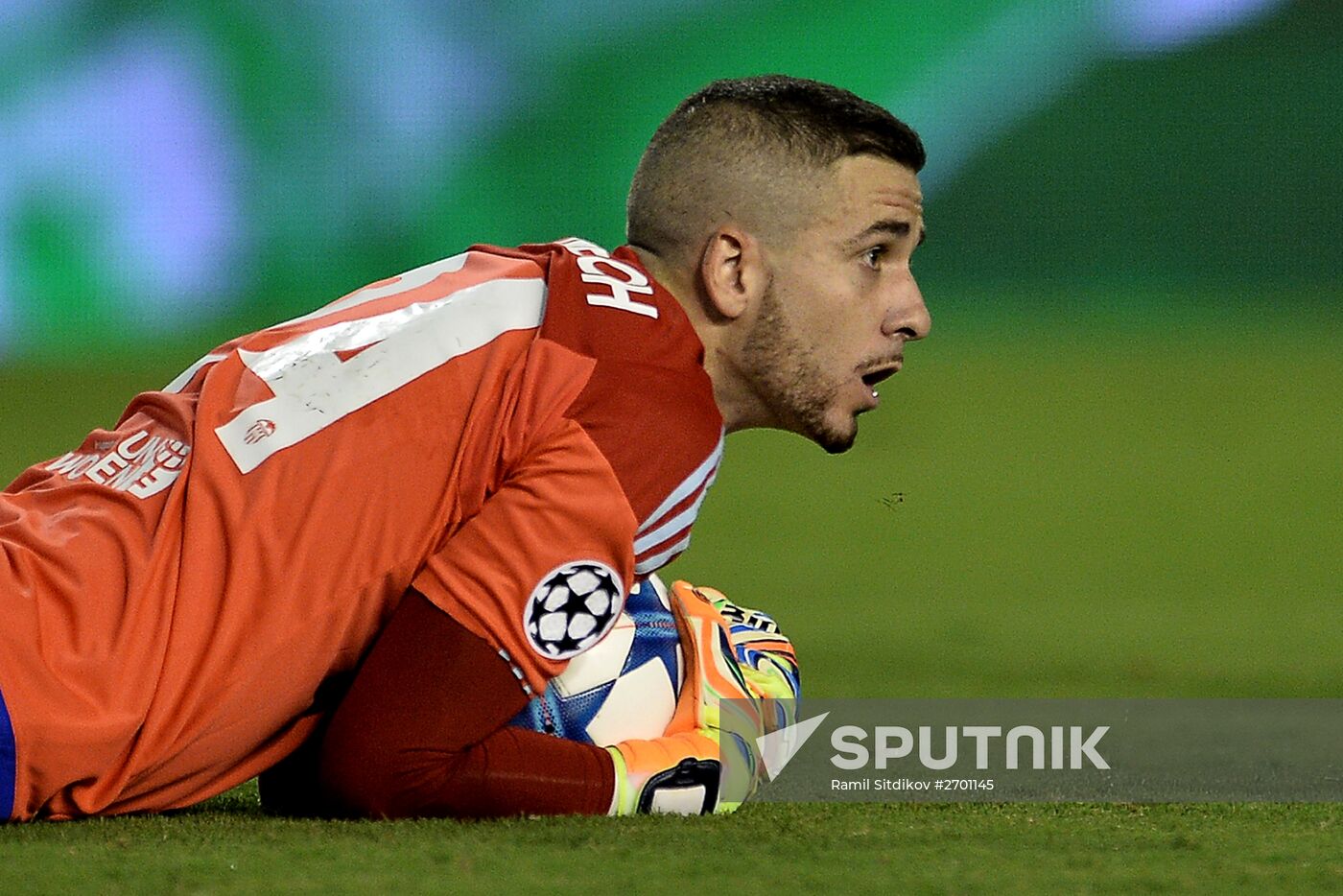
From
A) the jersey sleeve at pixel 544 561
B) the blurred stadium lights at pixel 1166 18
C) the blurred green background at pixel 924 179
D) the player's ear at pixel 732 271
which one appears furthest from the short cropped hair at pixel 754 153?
the blurred stadium lights at pixel 1166 18

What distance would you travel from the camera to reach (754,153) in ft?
5.52

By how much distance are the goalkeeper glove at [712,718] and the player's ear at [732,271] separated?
29cm

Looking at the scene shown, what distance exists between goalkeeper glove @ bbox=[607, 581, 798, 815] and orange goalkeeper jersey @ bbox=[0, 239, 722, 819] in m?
0.14

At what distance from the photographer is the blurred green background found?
358cm

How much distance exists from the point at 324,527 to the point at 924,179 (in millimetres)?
2429

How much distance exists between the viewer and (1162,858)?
4.28ft

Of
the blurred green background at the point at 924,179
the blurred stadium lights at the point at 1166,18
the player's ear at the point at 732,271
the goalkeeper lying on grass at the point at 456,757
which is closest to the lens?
the goalkeeper lying on grass at the point at 456,757

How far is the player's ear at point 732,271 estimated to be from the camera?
1665 mm

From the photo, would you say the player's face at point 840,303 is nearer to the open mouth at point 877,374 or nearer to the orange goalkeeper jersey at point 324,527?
the open mouth at point 877,374

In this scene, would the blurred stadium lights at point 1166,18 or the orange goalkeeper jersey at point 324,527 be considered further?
the blurred stadium lights at point 1166,18

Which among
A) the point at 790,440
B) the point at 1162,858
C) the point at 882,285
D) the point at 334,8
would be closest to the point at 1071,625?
the point at 790,440

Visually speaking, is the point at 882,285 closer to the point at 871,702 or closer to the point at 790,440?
the point at 871,702

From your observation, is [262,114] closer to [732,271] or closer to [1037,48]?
[1037,48]

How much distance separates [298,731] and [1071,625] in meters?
1.67
